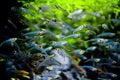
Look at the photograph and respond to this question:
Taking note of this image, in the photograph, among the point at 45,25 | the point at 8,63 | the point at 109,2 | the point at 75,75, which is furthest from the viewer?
the point at 109,2

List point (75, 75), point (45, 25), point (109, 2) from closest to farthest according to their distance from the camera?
point (75, 75), point (45, 25), point (109, 2)

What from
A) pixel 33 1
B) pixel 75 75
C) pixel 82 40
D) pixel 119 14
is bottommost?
pixel 75 75

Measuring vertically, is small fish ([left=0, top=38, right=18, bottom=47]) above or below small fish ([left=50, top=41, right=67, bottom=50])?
above

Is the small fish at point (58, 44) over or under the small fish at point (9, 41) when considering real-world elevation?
under

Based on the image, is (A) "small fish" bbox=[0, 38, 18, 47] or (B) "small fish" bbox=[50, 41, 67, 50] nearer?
(A) "small fish" bbox=[0, 38, 18, 47]

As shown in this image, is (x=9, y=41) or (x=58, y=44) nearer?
(x=9, y=41)

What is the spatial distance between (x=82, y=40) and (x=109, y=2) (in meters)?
0.86

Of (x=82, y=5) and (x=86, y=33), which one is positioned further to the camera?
(x=82, y=5)

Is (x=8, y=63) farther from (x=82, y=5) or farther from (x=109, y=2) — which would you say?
(x=109, y=2)

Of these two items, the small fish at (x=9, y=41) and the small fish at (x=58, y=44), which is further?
the small fish at (x=58, y=44)

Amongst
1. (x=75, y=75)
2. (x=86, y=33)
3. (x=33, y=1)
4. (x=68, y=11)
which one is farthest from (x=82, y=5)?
(x=75, y=75)

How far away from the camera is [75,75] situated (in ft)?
13.0

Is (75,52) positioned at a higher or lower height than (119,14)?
lower

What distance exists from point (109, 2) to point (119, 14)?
316 millimetres
